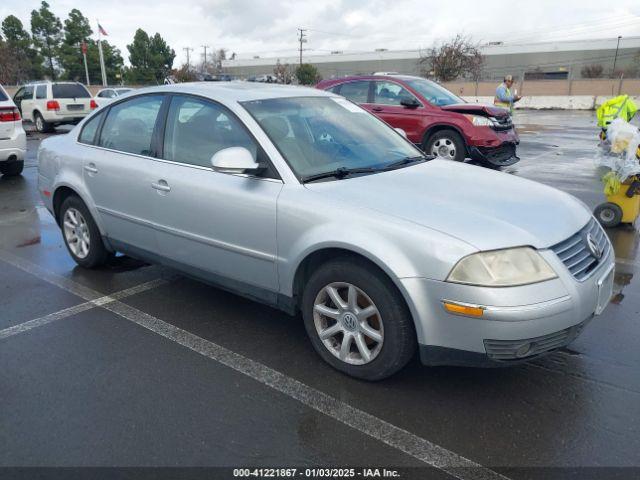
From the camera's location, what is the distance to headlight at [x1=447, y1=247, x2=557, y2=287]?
263cm

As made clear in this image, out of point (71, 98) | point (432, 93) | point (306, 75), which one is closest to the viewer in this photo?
point (432, 93)

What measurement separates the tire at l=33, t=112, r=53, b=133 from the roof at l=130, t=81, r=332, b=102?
56.0 ft

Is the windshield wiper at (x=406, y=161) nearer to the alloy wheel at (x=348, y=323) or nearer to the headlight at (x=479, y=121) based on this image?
the alloy wheel at (x=348, y=323)

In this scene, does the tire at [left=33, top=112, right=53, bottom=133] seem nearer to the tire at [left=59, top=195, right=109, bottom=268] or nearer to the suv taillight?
the suv taillight

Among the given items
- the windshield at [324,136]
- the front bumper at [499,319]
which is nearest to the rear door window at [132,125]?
the windshield at [324,136]

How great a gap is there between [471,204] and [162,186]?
215cm

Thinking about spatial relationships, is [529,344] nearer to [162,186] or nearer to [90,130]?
[162,186]

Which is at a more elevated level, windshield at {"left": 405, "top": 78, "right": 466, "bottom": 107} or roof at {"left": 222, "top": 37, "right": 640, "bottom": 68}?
roof at {"left": 222, "top": 37, "right": 640, "bottom": 68}

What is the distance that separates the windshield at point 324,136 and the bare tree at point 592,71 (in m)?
72.9

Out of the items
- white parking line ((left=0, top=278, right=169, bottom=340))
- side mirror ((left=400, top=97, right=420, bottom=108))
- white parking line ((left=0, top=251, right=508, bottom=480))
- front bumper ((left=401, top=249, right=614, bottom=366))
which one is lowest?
white parking line ((left=0, top=251, right=508, bottom=480))

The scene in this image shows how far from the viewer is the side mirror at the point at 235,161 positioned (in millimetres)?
3283

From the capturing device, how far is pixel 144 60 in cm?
5991

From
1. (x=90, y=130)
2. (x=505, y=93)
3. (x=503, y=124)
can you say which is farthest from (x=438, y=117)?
(x=90, y=130)

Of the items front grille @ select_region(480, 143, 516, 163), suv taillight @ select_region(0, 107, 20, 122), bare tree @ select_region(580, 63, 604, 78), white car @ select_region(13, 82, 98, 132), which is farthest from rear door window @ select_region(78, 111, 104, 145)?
bare tree @ select_region(580, 63, 604, 78)
